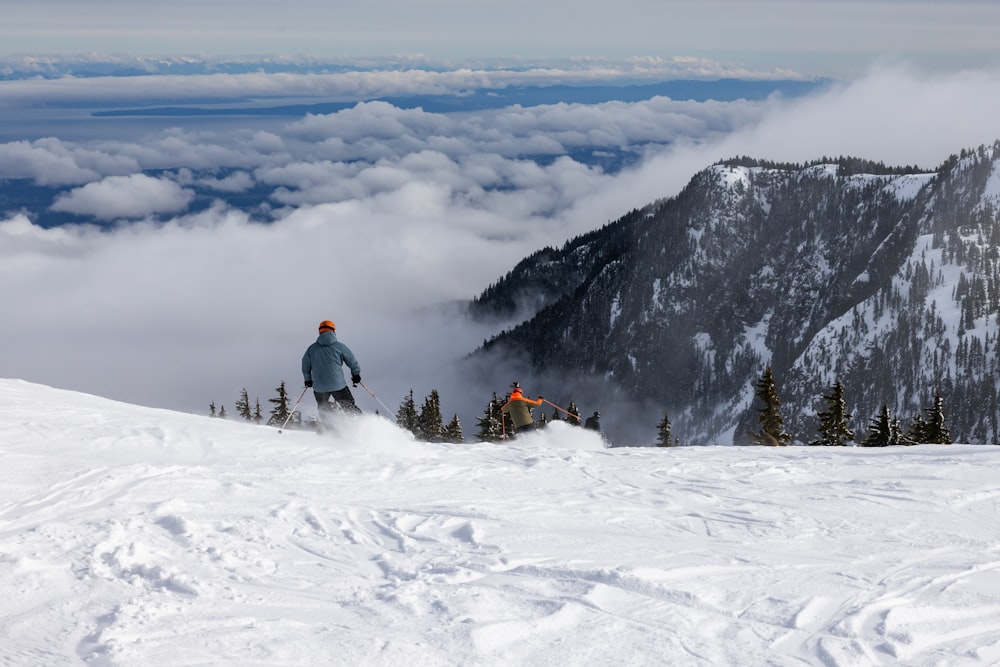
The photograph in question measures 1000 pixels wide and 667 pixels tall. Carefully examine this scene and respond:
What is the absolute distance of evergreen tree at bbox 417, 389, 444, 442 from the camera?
5625 cm

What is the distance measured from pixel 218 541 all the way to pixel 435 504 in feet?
9.63

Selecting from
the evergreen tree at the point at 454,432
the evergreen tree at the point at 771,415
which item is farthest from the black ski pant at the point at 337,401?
the evergreen tree at the point at 454,432

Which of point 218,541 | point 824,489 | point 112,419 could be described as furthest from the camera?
point 112,419

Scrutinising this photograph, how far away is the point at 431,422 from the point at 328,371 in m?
43.0

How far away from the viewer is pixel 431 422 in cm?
5828

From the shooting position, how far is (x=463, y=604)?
630 centimetres

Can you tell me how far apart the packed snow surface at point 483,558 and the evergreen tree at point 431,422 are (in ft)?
143

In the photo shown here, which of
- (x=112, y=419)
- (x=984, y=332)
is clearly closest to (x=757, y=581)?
(x=112, y=419)

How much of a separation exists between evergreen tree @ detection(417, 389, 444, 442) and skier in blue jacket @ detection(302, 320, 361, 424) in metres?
39.0

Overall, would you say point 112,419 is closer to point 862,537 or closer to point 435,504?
Answer: point 435,504

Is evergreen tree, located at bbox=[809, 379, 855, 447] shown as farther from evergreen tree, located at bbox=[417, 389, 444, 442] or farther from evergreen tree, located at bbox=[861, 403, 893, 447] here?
evergreen tree, located at bbox=[417, 389, 444, 442]

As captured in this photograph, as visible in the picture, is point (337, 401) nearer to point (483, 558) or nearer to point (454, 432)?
point (483, 558)

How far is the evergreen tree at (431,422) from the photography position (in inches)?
2215

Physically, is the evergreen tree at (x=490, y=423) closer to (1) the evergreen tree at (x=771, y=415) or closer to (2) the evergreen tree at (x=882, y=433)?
(1) the evergreen tree at (x=771, y=415)
